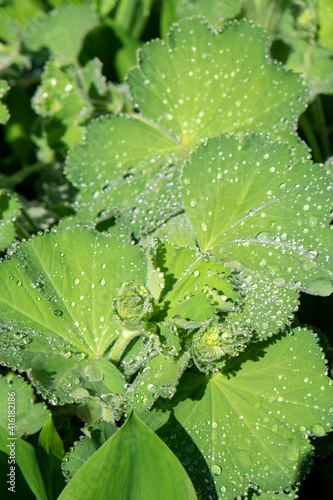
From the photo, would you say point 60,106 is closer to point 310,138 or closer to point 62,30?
point 62,30

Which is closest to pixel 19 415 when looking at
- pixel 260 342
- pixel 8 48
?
pixel 260 342

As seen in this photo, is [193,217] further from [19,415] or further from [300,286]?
[19,415]

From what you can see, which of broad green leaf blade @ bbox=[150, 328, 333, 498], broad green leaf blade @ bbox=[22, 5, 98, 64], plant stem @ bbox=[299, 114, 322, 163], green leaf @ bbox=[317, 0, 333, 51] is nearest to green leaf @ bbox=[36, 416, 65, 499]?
broad green leaf blade @ bbox=[150, 328, 333, 498]

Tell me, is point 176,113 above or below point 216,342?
above

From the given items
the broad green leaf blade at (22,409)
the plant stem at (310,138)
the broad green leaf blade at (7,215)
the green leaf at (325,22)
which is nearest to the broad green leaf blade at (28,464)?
the broad green leaf blade at (22,409)

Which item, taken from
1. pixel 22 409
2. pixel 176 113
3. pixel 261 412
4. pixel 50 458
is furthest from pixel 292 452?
pixel 176 113

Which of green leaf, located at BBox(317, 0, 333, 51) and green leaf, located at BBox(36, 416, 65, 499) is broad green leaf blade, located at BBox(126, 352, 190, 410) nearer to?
green leaf, located at BBox(36, 416, 65, 499)
